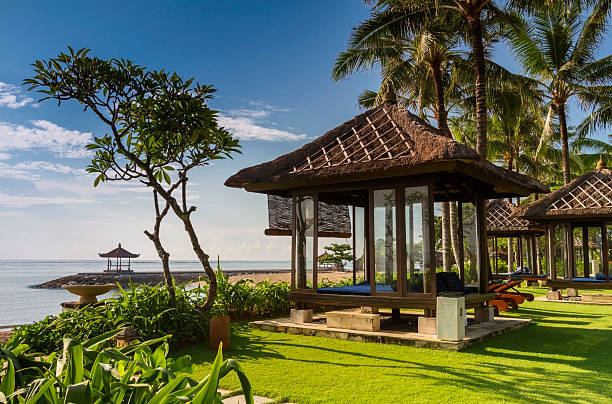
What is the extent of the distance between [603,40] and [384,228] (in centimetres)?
1448

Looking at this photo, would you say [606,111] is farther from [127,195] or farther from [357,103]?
[127,195]

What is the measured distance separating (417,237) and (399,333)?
4.70ft

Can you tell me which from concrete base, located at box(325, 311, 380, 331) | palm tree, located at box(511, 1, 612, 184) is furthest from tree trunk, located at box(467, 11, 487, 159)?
concrete base, located at box(325, 311, 380, 331)

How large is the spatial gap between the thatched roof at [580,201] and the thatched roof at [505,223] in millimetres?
4178

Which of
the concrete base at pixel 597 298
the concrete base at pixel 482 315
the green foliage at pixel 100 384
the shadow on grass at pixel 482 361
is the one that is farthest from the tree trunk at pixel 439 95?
the green foliage at pixel 100 384

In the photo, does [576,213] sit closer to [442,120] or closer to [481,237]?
[442,120]

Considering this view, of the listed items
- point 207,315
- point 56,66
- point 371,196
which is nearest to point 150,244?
point 207,315

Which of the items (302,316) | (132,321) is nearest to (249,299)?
(302,316)

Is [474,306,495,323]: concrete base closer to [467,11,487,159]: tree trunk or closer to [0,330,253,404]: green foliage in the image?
[467,11,487,159]: tree trunk

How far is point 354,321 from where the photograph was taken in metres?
7.25

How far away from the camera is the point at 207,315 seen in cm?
→ 695

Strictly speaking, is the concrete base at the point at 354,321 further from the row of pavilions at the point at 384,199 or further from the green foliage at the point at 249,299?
the green foliage at the point at 249,299

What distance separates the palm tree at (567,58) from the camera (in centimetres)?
1698

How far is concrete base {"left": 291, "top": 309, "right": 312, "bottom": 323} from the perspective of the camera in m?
7.96
